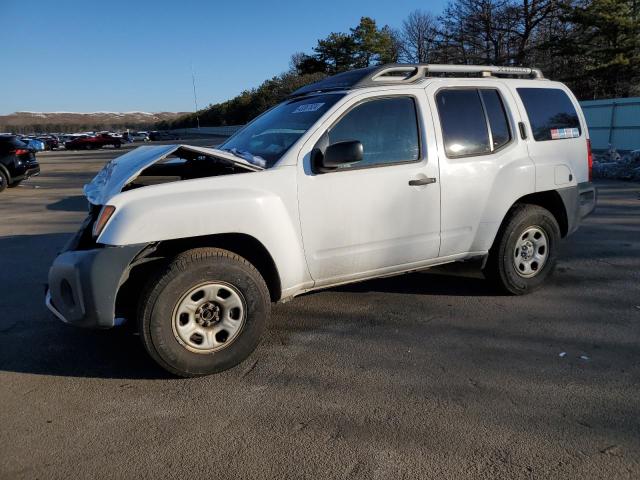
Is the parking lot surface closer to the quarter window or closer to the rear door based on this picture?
the rear door

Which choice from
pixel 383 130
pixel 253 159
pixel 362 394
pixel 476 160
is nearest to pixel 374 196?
pixel 383 130

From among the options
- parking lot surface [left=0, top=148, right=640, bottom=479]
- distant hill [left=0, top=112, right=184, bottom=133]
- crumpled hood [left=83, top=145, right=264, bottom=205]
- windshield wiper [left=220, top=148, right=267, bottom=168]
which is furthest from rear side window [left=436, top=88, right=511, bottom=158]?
distant hill [left=0, top=112, right=184, bottom=133]

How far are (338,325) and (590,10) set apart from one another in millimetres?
36220

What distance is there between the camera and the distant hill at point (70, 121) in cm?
12431

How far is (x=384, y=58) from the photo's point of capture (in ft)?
176

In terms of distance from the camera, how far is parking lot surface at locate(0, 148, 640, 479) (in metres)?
2.59

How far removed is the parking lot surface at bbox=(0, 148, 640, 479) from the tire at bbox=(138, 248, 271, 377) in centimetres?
17

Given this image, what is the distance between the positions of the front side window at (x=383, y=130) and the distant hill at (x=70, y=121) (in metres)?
112

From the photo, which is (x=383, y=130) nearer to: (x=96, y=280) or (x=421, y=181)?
(x=421, y=181)

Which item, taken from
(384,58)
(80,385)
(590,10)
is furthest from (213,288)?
(384,58)

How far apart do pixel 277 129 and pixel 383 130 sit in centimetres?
89

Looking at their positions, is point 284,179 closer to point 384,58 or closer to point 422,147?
point 422,147

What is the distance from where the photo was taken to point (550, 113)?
504cm

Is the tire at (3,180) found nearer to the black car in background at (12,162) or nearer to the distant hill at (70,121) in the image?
the black car in background at (12,162)
